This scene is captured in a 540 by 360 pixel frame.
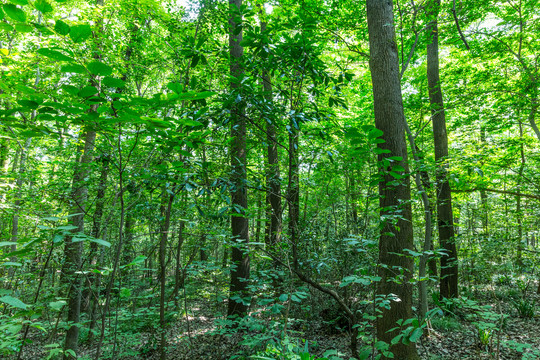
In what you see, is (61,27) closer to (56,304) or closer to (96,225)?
(56,304)

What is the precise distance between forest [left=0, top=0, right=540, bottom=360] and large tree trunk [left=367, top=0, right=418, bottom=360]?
25mm

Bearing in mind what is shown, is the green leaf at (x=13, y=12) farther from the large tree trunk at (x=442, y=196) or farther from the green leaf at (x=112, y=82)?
the large tree trunk at (x=442, y=196)

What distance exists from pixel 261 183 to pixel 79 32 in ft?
6.84

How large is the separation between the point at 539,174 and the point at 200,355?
7568mm

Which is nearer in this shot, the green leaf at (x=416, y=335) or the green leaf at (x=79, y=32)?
the green leaf at (x=79, y=32)

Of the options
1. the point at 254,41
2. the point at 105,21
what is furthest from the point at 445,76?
the point at 105,21

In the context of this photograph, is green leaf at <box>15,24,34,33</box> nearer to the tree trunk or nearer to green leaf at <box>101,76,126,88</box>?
green leaf at <box>101,76,126,88</box>

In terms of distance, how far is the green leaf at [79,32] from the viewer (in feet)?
2.93

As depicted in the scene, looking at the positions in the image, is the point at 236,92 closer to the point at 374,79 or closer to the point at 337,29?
the point at 374,79

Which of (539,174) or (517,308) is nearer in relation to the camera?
Result: (539,174)

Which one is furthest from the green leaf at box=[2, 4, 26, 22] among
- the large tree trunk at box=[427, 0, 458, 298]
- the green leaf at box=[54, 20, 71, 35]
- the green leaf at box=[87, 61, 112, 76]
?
the large tree trunk at box=[427, 0, 458, 298]

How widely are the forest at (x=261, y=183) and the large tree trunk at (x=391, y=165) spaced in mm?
25

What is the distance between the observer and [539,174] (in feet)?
18.4

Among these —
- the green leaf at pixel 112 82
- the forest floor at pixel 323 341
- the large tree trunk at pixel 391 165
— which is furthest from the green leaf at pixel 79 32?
the forest floor at pixel 323 341
